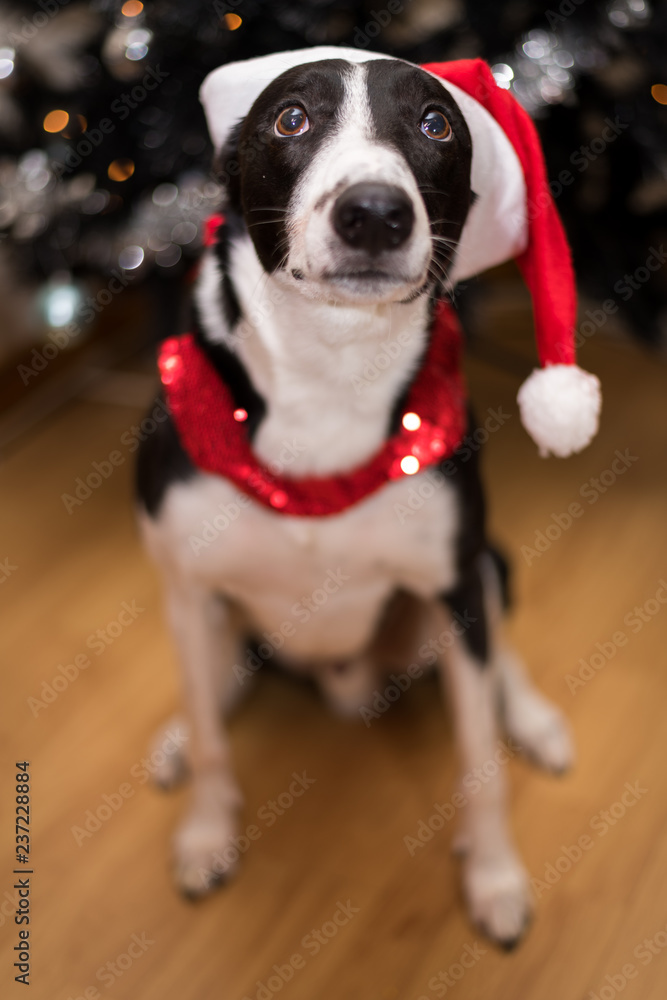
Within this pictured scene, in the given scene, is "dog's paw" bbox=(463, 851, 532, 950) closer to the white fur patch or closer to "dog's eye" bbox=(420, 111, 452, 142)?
the white fur patch

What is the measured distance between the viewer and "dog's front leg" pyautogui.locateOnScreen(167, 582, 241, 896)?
1.33 metres

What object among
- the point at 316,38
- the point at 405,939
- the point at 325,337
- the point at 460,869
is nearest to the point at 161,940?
the point at 405,939

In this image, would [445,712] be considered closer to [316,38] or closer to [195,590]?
[195,590]

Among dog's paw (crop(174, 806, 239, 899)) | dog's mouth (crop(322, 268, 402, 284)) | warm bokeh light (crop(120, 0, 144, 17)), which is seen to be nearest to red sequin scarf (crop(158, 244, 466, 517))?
dog's mouth (crop(322, 268, 402, 284))

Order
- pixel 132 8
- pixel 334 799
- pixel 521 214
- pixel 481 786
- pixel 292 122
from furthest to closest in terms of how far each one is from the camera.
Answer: pixel 132 8 < pixel 334 799 < pixel 481 786 < pixel 521 214 < pixel 292 122

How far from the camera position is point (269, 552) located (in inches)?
47.6

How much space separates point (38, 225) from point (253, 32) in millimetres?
562

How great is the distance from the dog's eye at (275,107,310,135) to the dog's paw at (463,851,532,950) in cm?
100

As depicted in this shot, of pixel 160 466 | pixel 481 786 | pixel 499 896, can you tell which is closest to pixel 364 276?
pixel 160 466

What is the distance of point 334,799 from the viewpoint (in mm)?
1526

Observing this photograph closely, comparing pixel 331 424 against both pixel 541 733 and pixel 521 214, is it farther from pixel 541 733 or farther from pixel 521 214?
pixel 541 733

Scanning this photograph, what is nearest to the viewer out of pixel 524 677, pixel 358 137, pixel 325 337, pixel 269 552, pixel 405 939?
pixel 358 137

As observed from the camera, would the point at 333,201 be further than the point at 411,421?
No

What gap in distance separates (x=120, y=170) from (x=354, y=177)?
1050 millimetres
